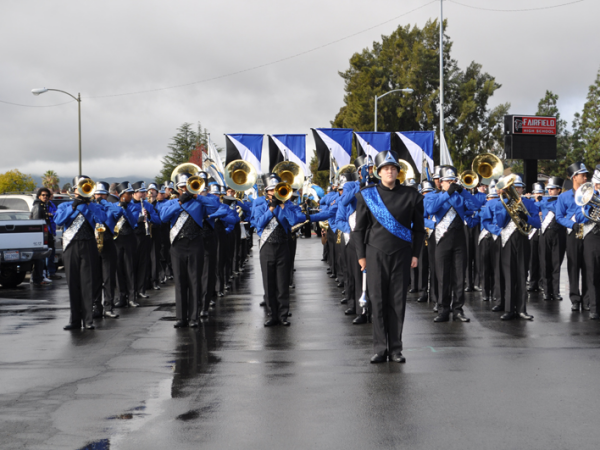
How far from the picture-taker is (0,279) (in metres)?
17.3

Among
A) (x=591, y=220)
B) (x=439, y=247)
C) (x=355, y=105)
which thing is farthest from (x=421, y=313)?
(x=355, y=105)

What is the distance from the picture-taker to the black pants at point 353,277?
455 inches

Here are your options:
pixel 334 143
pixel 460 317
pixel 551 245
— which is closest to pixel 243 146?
pixel 334 143

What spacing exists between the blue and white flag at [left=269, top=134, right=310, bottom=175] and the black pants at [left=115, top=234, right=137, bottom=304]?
10.0m

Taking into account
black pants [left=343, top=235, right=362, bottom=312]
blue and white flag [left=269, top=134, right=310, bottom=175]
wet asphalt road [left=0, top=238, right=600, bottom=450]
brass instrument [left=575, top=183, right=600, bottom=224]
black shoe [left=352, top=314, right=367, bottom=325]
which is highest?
blue and white flag [left=269, top=134, right=310, bottom=175]

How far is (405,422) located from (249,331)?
15.7ft

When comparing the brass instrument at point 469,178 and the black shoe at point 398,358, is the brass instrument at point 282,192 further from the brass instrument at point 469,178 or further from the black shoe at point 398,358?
the black shoe at point 398,358

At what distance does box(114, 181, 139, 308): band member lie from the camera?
1313cm

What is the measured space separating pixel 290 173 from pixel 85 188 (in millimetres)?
6078

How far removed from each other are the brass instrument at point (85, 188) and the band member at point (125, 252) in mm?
2317

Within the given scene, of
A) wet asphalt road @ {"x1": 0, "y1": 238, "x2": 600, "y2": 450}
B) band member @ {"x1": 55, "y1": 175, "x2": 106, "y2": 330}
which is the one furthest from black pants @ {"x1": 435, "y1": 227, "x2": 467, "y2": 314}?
band member @ {"x1": 55, "y1": 175, "x2": 106, "y2": 330}

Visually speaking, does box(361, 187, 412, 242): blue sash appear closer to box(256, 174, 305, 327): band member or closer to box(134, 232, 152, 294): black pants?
box(256, 174, 305, 327): band member

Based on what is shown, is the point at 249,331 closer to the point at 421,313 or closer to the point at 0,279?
the point at 421,313

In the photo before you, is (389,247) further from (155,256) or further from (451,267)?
(155,256)
